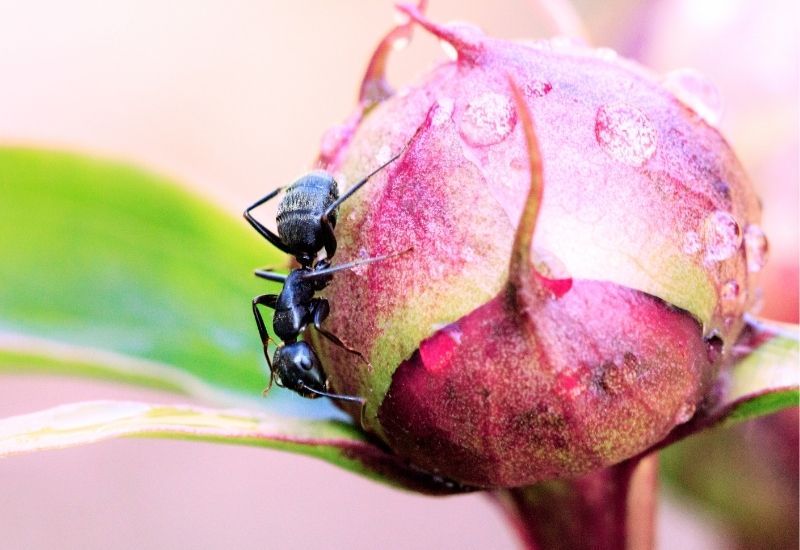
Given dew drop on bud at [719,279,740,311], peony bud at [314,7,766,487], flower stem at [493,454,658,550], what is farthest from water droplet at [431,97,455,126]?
flower stem at [493,454,658,550]

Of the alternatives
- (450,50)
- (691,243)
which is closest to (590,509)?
(691,243)

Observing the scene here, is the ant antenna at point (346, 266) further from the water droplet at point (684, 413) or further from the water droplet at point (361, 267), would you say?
the water droplet at point (684, 413)

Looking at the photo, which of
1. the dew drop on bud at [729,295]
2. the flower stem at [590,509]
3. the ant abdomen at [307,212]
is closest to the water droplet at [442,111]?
the ant abdomen at [307,212]

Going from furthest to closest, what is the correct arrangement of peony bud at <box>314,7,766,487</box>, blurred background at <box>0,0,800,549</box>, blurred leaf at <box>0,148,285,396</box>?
blurred background at <box>0,0,800,549</box>
blurred leaf at <box>0,148,285,396</box>
peony bud at <box>314,7,766,487</box>

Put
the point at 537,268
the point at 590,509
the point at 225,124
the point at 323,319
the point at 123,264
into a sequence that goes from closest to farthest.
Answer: the point at 537,268 → the point at 323,319 → the point at 590,509 → the point at 123,264 → the point at 225,124

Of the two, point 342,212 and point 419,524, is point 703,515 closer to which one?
point 342,212

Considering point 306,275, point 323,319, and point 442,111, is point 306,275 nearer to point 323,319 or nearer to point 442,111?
point 323,319

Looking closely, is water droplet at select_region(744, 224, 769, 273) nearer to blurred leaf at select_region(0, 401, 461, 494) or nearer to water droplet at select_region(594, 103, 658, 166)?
water droplet at select_region(594, 103, 658, 166)
